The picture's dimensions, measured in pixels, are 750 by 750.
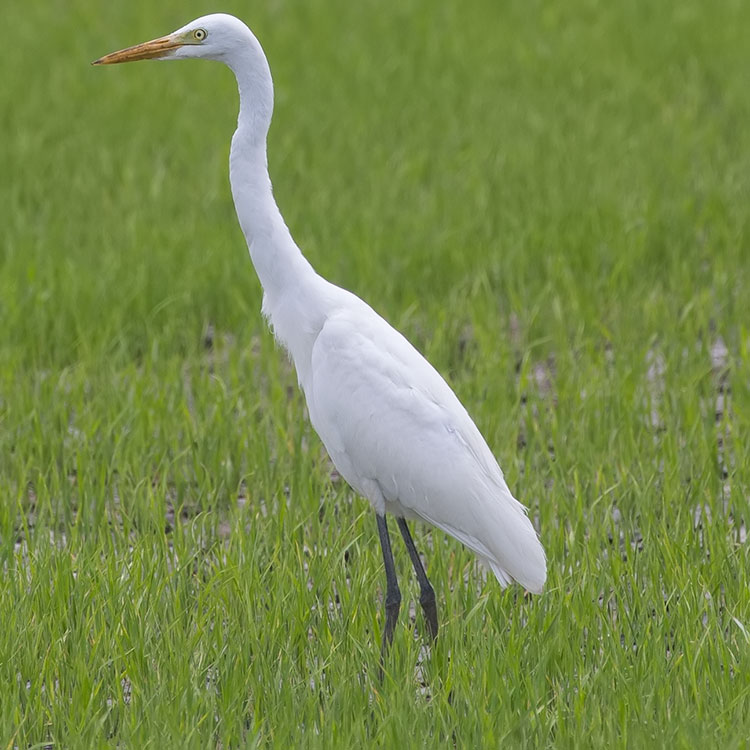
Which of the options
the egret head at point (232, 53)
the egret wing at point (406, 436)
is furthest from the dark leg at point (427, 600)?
the egret head at point (232, 53)

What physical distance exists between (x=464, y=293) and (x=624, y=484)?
2.14 metres

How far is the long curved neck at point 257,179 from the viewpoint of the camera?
386 cm

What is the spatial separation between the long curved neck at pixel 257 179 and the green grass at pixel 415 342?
0.93 metres

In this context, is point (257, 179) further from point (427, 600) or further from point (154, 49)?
point (427, 600)

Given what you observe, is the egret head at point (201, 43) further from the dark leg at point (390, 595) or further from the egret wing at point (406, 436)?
the dark leg at point (390, 595)

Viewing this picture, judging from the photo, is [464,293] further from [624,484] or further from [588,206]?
[624,484]

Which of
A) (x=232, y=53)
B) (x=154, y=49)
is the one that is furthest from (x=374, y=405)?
(x=154, y=49)

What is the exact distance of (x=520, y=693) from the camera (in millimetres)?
3281

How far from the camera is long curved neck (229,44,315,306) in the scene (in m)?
3.86

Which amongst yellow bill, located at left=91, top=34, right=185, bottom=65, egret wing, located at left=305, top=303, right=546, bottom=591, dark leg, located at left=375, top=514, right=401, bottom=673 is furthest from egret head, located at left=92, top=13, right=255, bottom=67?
dark leg, located at left=375, top=514, right=401, bottom=673

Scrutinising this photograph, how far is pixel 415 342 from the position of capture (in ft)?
21.0

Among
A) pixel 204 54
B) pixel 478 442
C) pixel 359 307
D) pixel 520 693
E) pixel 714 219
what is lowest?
pixel 714 219

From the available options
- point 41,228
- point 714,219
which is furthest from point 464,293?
point 41,228

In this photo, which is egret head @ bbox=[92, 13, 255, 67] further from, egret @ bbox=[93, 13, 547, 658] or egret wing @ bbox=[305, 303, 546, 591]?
egret wing @ bbox=[305, 303, 546, 591]
